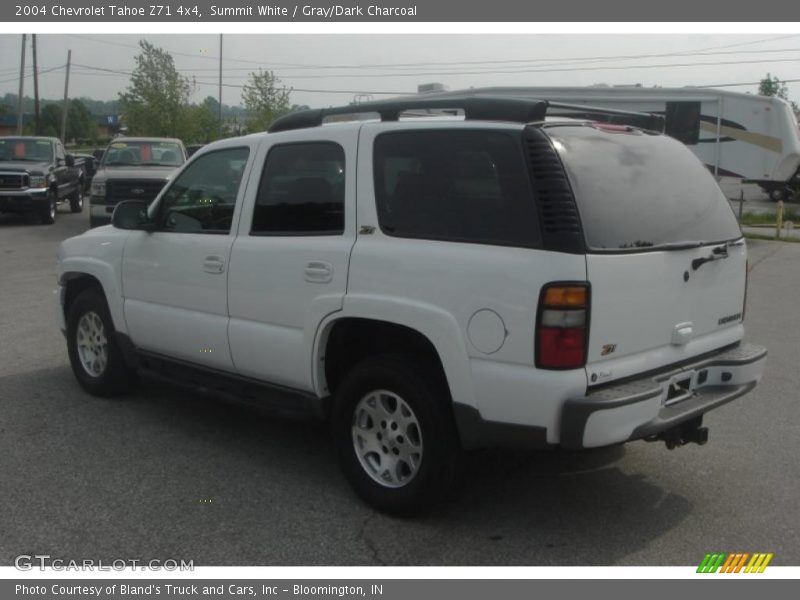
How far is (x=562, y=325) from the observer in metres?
3.60

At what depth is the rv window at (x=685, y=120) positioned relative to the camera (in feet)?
65.8

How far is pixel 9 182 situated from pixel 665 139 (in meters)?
18.2

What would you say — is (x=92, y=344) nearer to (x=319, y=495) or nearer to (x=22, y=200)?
(x=319, y=495)

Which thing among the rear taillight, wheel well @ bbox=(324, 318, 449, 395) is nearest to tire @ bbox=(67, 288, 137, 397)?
wheel well @ bbox=(324, 318, 449, 395)

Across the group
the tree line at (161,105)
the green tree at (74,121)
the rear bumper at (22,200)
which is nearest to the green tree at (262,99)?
the tree line at (161,105)

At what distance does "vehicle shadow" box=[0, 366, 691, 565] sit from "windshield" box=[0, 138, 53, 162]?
640 inches

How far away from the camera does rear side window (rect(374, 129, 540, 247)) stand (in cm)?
379

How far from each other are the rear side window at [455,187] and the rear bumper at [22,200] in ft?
56.9

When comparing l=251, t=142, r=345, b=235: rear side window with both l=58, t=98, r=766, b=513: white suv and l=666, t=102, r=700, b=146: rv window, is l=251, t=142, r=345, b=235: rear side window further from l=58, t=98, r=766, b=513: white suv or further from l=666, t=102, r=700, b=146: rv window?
l=666, t=102, r=700, b=146: rv window

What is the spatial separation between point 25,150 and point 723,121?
16.8 m

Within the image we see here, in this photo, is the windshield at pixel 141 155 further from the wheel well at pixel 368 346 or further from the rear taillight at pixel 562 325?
the rear taillight at pixel 562 325

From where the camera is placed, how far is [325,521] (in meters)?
4.28

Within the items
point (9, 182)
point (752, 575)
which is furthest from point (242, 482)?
point (9, 182)

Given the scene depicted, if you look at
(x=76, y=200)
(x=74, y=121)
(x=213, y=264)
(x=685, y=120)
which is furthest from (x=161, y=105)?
(x=74, y=121)
